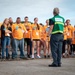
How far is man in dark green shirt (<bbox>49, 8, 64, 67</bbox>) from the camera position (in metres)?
10.2

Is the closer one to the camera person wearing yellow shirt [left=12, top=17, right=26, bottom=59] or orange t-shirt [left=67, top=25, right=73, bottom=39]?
person wearing yellow shirt [left=12, top=17, right=26, bottom=59]

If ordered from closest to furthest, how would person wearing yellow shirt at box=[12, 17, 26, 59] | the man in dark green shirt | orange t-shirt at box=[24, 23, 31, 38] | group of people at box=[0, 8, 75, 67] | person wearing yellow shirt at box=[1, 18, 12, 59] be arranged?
the man in dark green shirt < group of people at box=[0, 8, 75, 67] < person wearing yellow shirt at box=[1, 18, 12, 59] < person wearing yellow shirt at box=[12, 17, 26, 59] < orange t-shirt at box=[24, 23, 31, 38]

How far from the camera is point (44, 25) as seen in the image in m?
15.3

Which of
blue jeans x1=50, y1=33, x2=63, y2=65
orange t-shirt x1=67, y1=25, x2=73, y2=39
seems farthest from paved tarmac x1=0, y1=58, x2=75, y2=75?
orange t-shirt x1=67, y1=25, x2=73, y2=39

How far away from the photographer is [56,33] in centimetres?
1034

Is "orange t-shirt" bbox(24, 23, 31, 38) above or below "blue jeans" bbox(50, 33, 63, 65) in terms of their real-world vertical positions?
above

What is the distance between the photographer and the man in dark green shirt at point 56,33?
10.2 meters

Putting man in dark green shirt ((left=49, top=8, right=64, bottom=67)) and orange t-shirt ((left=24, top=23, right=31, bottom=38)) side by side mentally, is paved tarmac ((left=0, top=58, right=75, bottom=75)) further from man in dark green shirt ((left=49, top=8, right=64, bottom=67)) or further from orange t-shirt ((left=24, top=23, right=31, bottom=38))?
orange t-shirt ((left=24, top=23, right=31, bottom=38))

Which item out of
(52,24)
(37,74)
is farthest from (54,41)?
(37,74)

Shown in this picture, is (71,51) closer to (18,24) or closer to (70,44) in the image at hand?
(70,44)

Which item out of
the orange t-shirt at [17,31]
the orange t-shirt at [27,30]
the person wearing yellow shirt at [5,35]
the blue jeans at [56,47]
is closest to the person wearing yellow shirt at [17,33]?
the orange t-shirt at [17,31]

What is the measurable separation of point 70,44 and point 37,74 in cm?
897

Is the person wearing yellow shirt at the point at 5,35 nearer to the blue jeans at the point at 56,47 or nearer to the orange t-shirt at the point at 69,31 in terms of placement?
the blue jeans at the point at 56,47

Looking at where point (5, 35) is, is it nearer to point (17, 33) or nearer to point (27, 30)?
point (17, 33)
